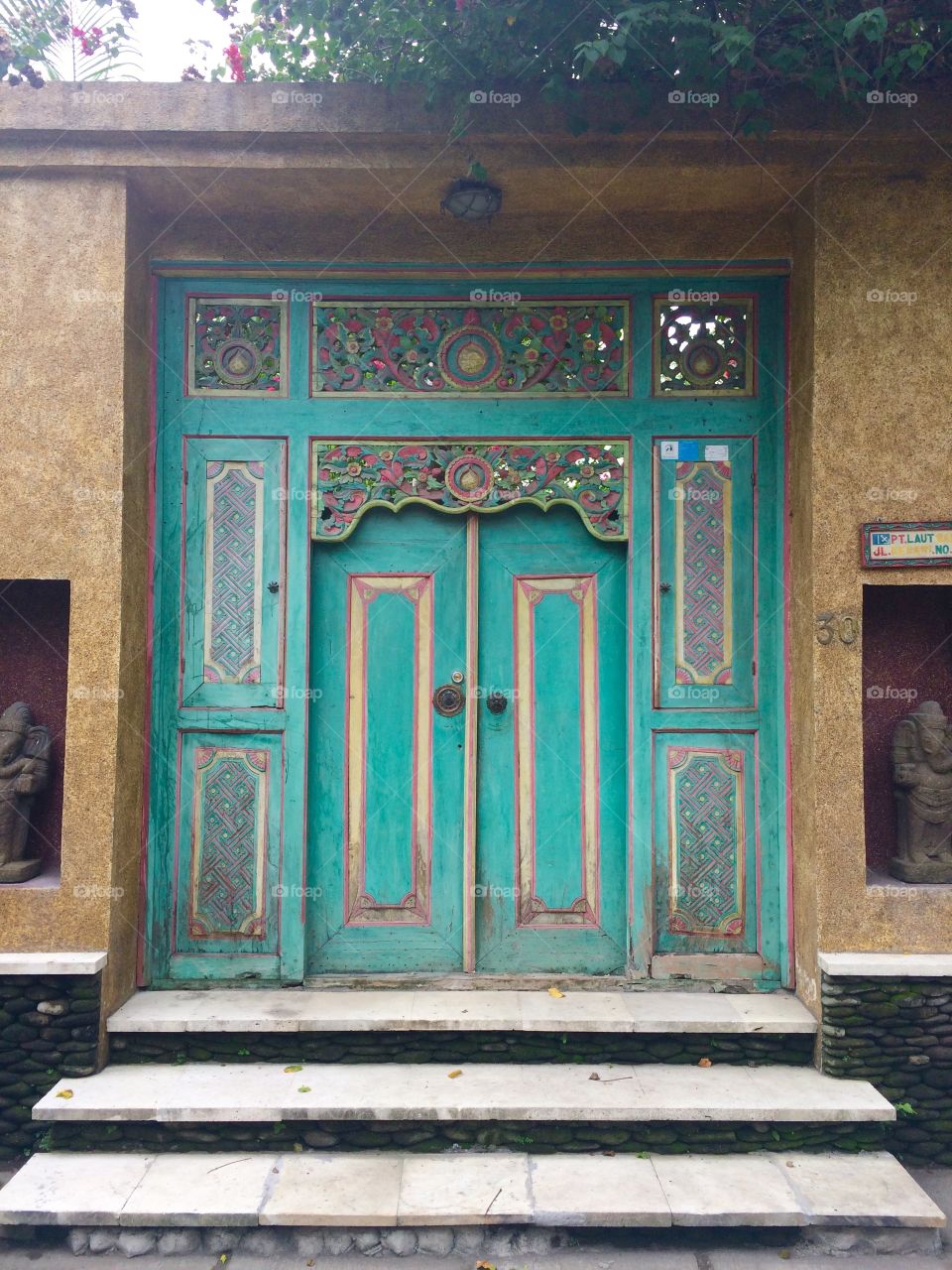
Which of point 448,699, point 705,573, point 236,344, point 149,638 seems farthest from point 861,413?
point 149,638

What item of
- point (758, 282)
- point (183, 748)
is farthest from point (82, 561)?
point (758, 282)

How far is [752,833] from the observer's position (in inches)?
166

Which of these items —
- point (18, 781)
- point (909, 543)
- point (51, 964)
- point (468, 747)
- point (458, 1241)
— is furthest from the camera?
point (468, 747)

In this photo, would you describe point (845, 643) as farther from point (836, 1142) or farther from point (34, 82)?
point (34, 82)

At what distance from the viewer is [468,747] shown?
14.0 ft

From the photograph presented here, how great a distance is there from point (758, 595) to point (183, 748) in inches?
105

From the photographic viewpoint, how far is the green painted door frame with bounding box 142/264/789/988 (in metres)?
4.21

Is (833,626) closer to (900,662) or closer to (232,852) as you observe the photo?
(900,662)

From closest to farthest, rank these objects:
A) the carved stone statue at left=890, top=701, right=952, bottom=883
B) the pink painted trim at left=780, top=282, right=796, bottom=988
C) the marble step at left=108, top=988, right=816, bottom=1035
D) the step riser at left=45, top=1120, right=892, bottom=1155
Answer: the step riser at left=45, top=1120, right=892, bottom=1155 < the marble step at left=108, top=988, right=816, bottom=1035 < the carved stone statue at left=890, top=701, right=952, bottom=883 < the pink painted trim at left=780, top=282, right=796, bottom=988

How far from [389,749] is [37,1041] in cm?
180

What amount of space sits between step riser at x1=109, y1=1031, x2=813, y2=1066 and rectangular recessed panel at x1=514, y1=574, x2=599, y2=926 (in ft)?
1.87

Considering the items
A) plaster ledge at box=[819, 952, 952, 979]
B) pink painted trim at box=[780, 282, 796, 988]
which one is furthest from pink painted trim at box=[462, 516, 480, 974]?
plaster ledge at box=[819, 952, 952, 979]

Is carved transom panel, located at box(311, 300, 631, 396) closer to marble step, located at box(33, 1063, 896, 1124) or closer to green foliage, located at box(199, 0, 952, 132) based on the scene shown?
green foliage, located at box(199, 0, 952, 132)

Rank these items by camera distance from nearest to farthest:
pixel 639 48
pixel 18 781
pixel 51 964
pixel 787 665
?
pixel 639 48 < pixel 51 964 < pixel 18 781 < pixel 787 665
